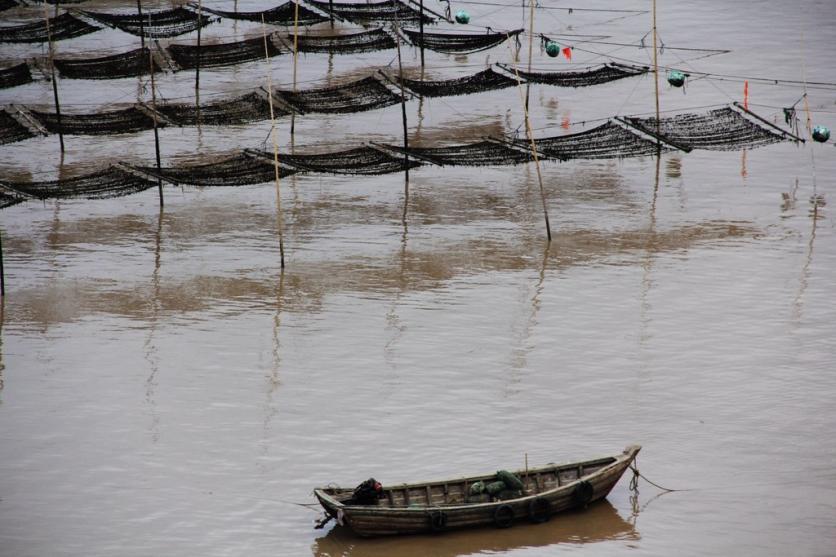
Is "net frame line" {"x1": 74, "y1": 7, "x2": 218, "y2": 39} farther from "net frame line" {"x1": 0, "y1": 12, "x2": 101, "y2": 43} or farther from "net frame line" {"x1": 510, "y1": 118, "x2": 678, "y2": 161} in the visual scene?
"net frame line" {"x1": 510, "y1": 118, "x2": 678, "y2": 161}

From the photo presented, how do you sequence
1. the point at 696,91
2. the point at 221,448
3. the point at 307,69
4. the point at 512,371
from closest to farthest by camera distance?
the point at 221,448 < the point at 512,371 < the point at 696,91 < the point at 307,69

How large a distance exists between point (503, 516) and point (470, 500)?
0.42 m

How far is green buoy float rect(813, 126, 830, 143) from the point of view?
95.0ft

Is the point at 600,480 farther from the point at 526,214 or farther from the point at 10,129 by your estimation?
the point at 10,129

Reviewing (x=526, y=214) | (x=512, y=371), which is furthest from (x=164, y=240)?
(x=512, y=371)

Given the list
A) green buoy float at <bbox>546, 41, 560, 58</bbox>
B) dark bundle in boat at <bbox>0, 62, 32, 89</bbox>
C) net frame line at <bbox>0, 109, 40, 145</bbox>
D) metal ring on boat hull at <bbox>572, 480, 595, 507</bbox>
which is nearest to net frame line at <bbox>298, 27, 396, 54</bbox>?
green buoy float at <bbox>546, 41, 560, 58</bbox>

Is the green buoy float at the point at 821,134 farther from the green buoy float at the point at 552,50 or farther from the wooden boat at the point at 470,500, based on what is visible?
the wooden boat at the point at 470,500

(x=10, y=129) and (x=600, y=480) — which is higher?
(x=10, y=129)

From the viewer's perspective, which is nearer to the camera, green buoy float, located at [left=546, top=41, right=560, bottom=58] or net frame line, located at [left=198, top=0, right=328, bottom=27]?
green buoy float, located at [left=546, top=41, right=560, bottom=58]

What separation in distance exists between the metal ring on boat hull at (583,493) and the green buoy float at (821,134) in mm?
16599

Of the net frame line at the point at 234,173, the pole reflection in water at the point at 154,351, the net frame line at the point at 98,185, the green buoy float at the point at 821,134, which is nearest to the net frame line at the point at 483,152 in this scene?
the net frame line at the point at 234,173

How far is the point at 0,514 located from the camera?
15.0 metres

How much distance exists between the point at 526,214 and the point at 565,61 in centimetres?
1439

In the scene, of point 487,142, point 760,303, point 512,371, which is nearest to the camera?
point 512,371
